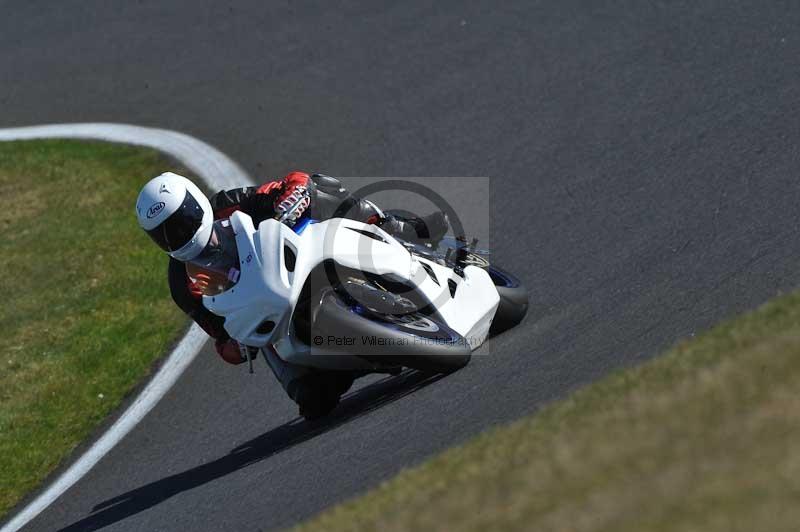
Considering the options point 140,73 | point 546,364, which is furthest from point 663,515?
point 140,73

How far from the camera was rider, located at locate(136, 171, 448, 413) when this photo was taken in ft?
23.2

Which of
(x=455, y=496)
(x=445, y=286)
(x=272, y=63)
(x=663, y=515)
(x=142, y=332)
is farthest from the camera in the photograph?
(x=272, y=63)

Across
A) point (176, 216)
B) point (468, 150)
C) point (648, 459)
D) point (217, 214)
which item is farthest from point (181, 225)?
point (468, 150)

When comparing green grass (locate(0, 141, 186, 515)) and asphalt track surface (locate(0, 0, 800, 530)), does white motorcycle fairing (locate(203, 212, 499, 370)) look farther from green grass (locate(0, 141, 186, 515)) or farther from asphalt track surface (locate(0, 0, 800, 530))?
green grass (locate(0, 141, 186, 515))

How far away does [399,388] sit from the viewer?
7707 millimetres

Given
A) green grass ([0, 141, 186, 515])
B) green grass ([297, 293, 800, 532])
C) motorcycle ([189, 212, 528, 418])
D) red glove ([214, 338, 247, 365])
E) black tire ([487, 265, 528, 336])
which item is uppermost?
green grass ([297, 293, 800, 532])

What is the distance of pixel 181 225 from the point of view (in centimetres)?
708

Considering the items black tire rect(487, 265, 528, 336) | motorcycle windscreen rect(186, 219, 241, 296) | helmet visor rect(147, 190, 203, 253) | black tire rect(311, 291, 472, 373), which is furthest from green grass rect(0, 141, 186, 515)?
black tire rect(487, 265, 528, 336)

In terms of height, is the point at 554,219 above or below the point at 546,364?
below

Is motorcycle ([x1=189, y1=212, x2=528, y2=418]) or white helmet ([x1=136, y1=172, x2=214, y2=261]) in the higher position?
white helmet ([x1=136, y1=172, x2=214, y2=261])

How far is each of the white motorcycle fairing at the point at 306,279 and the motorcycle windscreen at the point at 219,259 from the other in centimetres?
9

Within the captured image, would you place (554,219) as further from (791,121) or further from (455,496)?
(455,496)

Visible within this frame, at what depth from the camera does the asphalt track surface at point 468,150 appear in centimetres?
700

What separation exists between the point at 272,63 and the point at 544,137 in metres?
4.42
